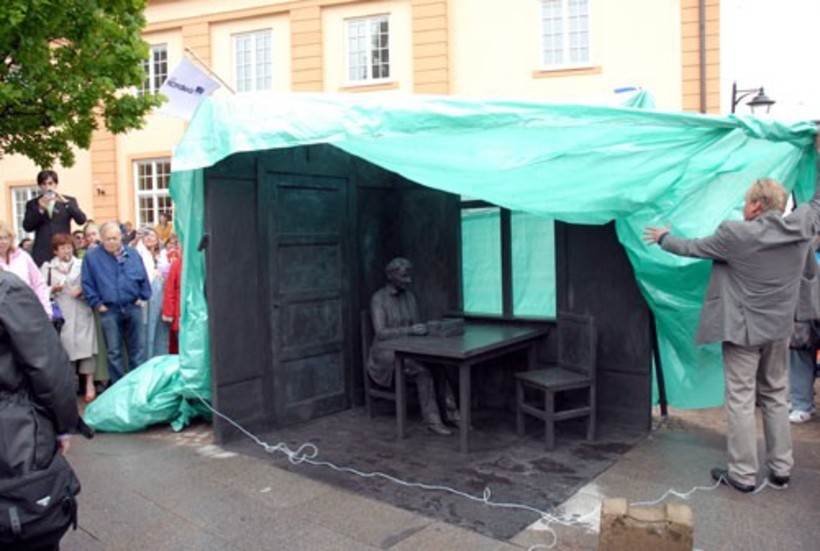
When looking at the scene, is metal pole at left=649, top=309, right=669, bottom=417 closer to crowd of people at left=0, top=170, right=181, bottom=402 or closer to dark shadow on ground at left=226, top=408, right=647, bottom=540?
dark shadow on ground at left=226, top=408, right=647, bottom=540

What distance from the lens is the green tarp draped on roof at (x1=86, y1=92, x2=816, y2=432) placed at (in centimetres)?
394

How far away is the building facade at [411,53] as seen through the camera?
12.0 m

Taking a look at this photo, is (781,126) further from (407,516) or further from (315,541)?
(315,541)

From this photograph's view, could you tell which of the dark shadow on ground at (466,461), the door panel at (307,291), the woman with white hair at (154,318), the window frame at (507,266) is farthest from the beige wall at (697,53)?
the woman with white hair at (154,318)

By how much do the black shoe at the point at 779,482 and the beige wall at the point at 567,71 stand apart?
916cm

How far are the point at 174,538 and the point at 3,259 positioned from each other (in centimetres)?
283

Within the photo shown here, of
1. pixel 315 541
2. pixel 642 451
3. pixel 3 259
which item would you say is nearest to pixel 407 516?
pixel 315 541

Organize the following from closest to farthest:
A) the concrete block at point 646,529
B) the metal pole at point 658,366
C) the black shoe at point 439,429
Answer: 1. the concrete block at point 646,529
2. the metal pole at point 658,366
3. the black shoe at point 439,429

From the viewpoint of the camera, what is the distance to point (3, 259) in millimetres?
5164

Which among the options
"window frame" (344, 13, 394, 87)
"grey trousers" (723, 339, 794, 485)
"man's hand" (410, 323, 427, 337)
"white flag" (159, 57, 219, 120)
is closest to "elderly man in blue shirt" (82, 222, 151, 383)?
"white flag" (159, 57, 219, 120)

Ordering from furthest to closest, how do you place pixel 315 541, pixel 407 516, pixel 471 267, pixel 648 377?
pixel 471 267 < pixel 648 377 < pixel 407 516 < pixel 315 541

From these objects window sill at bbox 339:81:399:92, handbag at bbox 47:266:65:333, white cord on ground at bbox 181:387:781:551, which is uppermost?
window sill at bbox 339:81:399:92

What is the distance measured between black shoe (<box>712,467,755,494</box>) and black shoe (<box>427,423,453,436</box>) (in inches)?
71.9

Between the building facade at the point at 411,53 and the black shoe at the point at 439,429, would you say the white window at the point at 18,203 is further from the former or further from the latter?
the black shoe at the point at 439,429
